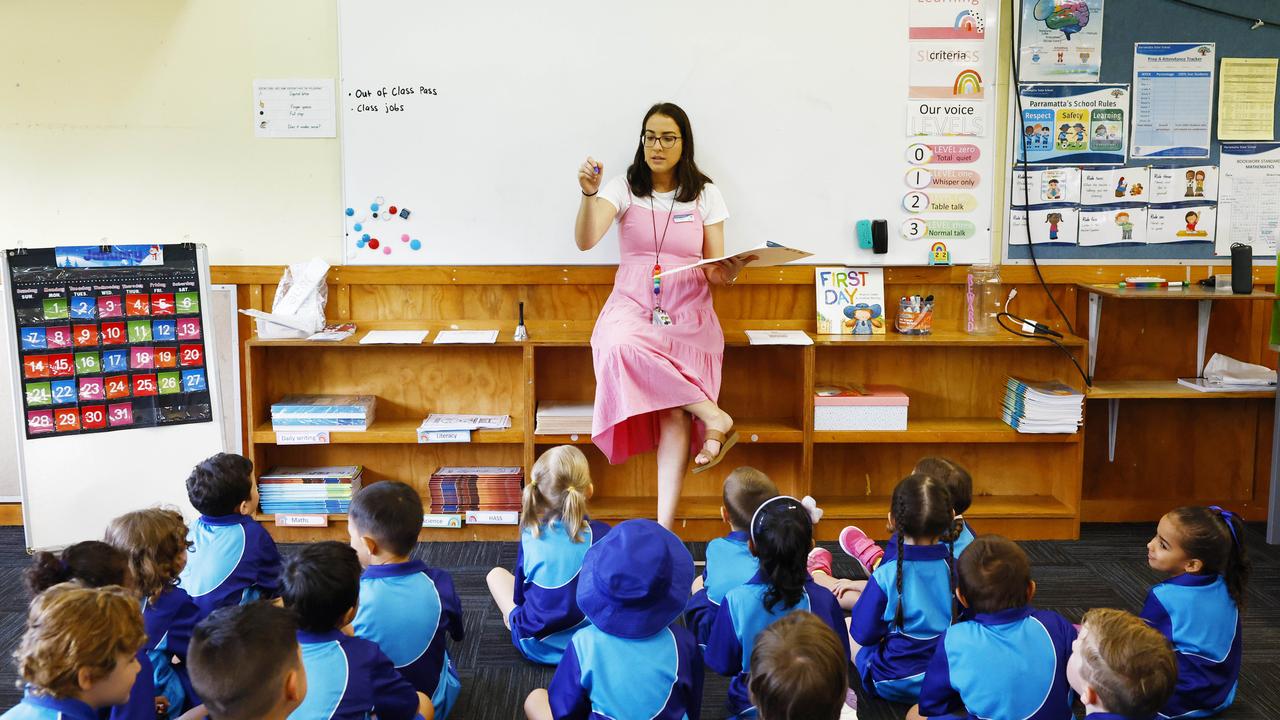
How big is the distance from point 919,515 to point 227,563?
1737 mm

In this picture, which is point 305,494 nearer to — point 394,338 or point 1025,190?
point 394,338

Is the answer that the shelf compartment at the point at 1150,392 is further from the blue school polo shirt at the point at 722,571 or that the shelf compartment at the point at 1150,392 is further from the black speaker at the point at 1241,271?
the blue school polo shirt at the point at 722,571

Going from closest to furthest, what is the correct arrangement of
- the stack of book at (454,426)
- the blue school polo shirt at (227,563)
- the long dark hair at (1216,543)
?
the long dark hair at (1216,543), the blue school polo shirt at (227,563), the stack of book at (454,426)

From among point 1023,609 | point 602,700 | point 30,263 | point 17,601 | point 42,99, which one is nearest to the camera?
point 602,700

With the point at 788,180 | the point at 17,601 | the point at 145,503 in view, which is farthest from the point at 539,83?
the point at 17,601

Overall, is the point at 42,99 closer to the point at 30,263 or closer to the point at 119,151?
the point at 119,151

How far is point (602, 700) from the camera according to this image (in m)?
1.99

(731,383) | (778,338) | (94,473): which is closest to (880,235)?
(778,338)

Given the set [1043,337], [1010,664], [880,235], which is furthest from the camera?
[880,235]

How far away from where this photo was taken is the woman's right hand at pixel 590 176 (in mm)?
3424

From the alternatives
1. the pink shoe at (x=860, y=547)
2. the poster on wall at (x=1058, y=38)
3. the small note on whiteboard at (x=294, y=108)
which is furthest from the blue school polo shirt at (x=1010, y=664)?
the small note on whiteboard at (x=294, y=108)

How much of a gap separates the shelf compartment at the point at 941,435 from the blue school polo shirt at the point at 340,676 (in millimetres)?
2174

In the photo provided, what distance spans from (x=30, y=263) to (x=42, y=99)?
2.31 ft

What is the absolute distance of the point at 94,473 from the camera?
3658mm
